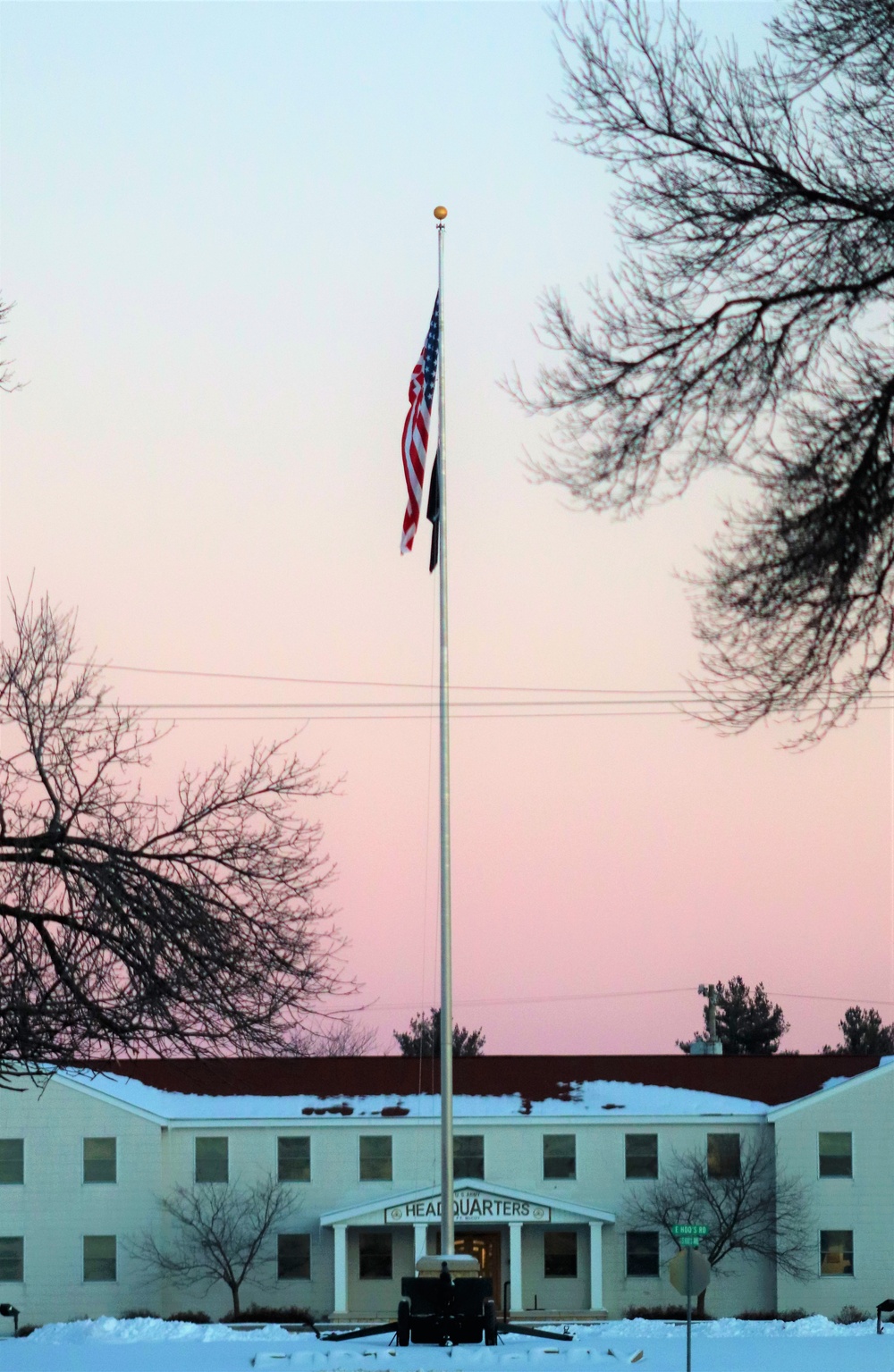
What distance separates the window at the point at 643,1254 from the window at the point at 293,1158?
29.6 feet

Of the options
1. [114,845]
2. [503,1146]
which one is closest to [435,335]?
[114,845]

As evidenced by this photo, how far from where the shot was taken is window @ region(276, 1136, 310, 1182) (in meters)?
49.8

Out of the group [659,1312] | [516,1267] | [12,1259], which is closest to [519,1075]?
[516,1267]

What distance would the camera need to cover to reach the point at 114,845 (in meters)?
15.1

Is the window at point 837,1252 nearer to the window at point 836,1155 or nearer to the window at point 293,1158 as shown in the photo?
the window at point 836,1155

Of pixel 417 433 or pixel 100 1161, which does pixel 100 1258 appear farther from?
pixel 417 433

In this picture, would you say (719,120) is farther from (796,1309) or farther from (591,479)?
(796,1309)

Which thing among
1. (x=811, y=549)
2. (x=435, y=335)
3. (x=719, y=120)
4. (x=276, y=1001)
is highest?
(x=435, y=335)

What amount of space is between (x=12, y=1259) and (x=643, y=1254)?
668 inches

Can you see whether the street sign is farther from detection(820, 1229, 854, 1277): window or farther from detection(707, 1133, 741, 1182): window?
detection(820, 1229, 854, 1277): window

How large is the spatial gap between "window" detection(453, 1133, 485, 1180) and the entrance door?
170 centimetres

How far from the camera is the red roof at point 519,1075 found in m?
52.0

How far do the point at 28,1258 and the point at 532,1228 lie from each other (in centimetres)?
1358

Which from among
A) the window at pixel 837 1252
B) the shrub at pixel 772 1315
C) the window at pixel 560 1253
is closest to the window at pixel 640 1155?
the window at pixel 560 1253
